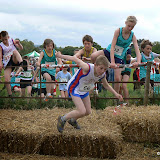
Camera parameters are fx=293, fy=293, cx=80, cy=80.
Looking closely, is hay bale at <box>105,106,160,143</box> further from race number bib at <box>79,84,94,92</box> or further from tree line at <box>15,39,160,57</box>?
tree line at <box>15,39,160,57</box>

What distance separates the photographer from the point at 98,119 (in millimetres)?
5609

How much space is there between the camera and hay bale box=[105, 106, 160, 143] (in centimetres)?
516

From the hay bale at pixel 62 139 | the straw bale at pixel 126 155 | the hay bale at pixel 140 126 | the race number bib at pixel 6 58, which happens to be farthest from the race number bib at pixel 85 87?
the race number bib at pixel 6 58

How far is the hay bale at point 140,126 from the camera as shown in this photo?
5156 mm

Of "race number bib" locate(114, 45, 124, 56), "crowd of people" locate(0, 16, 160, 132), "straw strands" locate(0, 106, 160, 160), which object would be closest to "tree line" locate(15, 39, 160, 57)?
"crowd of people" locate(0, 16, 160, 132)

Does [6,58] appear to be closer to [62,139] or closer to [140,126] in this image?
[62,139]

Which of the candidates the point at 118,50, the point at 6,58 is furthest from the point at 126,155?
the point at 6,58

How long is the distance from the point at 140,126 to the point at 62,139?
4.90 ft

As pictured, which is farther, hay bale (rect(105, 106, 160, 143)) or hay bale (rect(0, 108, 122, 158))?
hay bale (rect(105, 106, 160, 143))

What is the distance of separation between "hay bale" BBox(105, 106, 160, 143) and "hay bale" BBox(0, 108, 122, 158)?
8.3 inches

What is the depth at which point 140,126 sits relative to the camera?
520 cm

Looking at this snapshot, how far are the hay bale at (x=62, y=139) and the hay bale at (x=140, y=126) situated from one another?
0.69ft

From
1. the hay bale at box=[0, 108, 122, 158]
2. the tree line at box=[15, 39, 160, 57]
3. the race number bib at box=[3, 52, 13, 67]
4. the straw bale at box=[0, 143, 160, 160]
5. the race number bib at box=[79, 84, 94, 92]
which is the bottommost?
the straw bale at box=[0, 143, 160, 160]

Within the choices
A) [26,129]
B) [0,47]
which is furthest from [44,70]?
[26,129]
